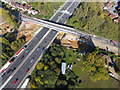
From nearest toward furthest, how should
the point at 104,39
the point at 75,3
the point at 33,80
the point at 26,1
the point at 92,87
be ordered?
the point at 33,80, the point at 92,87, the point at 104,39, the point at 26,1, the point at 75,3

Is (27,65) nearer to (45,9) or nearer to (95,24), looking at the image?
(45,9)

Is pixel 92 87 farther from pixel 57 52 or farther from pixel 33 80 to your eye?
pixel 33 80

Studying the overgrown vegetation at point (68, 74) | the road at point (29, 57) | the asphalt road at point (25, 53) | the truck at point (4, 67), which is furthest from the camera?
the truck at point (4, 67)

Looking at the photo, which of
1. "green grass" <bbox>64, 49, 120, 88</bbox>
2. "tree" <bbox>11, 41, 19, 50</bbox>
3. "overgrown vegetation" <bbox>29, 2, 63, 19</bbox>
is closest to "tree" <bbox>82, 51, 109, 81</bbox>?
Result: "green grass" <bbox>64, 49, 120, 88</bbox>

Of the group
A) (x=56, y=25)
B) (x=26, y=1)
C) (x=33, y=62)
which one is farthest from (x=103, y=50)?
(x=26, y=1)

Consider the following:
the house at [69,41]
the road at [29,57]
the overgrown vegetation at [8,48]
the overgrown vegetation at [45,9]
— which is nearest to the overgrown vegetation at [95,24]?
the house at [69,41]

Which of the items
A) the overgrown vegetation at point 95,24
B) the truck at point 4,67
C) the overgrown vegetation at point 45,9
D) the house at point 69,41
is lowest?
the truck at point 4,67

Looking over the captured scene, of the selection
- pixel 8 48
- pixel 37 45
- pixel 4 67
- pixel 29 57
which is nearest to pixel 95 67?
pixel 37 45

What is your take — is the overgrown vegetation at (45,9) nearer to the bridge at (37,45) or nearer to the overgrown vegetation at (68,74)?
the bridge at (37,45)

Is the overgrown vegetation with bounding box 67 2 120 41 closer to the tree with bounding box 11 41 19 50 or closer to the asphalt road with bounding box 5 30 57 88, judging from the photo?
the asphalt road with bounding box 5 30 57 88
